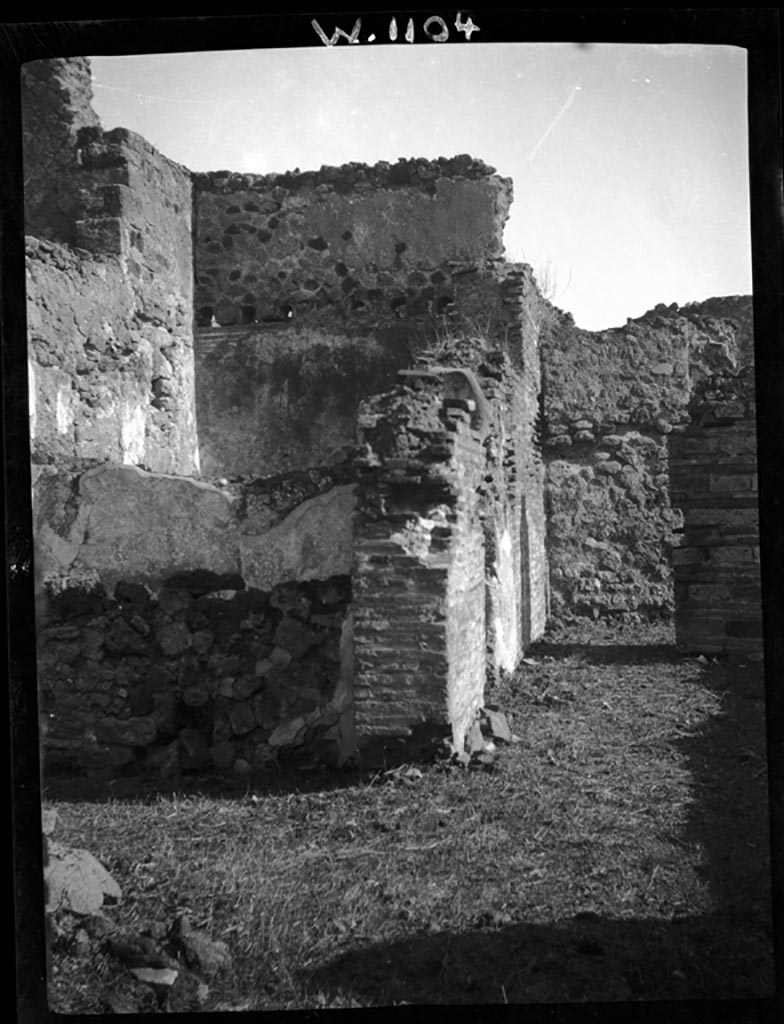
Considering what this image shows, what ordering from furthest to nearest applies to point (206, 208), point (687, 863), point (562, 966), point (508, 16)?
point (206, 208) < point (687, 863) < point (562, 966) < point (508, 16)

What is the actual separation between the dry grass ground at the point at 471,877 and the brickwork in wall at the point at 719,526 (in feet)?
6.22

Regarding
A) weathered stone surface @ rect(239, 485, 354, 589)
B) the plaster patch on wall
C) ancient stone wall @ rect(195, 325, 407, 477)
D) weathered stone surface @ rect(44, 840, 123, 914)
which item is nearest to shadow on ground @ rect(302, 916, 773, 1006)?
weathered stone surface @ rect(44, 840, 123, 914)

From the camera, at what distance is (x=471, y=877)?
3.68 meters

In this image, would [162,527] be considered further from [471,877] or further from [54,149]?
[54,149]

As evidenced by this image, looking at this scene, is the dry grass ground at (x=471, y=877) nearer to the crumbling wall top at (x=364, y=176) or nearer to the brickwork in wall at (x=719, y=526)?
the brickwork in wall at (x=719, y=526)

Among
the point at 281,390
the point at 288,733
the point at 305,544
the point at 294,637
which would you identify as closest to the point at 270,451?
the point at 281,390

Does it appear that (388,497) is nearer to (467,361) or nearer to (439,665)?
(439,665)

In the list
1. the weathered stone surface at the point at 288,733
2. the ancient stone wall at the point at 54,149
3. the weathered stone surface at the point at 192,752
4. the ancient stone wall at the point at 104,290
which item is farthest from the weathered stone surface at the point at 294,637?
the ancient stone wall at the point at 54,149

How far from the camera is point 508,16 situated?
→ 2631mm

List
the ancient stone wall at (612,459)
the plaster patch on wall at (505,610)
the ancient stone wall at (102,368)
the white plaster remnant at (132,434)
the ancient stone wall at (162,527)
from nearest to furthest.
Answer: the ancient stone wall at (162,527) → the plaster patch on wall at (505,610) → the ancient stone wall at (102,368) → the white plaster remnant at (132,434) → the ancient stone wall at (612,459)

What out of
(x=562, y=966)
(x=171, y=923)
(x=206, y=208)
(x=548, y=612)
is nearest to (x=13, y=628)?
(x=171, y=923)

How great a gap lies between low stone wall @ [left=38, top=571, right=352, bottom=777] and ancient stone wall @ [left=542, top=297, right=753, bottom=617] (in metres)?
5.31

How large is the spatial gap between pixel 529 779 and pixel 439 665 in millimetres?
Answer: 748

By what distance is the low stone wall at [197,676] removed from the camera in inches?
196
